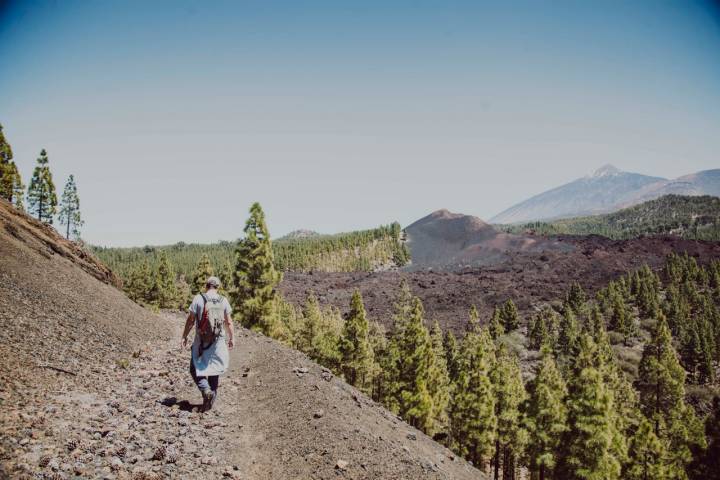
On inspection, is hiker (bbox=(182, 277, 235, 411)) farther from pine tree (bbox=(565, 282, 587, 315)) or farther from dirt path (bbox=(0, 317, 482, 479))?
pine tree (bbox=(565, 282, 587, 315))

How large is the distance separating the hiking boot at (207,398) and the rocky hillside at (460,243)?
424 feet

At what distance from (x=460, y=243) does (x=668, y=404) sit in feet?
407

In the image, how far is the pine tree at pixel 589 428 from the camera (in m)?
21.0

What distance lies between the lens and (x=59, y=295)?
12992mm

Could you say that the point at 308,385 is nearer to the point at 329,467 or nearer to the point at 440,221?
the point at 329,467

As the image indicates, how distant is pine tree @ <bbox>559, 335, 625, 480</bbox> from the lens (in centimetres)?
2100

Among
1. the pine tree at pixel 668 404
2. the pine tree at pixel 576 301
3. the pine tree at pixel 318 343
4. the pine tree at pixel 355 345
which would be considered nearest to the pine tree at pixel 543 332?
the pine tree at pixel 576 301

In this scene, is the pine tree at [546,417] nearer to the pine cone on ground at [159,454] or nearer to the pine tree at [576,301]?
the pine cone on ground at [159,454]

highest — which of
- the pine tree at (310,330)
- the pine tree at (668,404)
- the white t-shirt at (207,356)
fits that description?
the white t-shirt at (207,356)

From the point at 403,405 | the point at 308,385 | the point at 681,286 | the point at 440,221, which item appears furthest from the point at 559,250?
the point at 308,385

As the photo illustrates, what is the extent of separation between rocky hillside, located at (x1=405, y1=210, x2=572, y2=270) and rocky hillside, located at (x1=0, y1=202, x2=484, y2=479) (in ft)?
416

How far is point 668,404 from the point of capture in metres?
39.0

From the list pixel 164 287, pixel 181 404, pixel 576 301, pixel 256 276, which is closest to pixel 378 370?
pixel 256 276

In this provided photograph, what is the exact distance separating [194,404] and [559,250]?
141820mm
